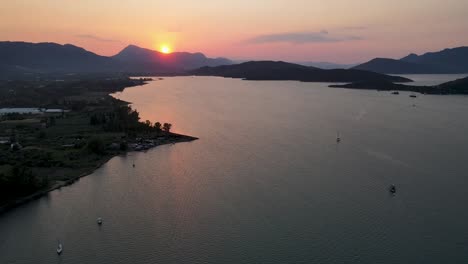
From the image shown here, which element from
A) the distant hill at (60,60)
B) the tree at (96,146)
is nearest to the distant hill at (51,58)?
the distant hill at (60,60)

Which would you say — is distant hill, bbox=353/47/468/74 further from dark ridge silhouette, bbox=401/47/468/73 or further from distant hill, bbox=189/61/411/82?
distant hill, bbox=189/61/411/82

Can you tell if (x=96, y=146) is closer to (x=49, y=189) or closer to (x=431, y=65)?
(x=49, y=189)

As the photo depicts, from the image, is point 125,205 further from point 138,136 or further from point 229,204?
point 138,136

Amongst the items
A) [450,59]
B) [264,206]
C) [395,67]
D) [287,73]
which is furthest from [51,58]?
[264,206]

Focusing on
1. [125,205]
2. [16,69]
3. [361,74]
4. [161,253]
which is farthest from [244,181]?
[16,69]

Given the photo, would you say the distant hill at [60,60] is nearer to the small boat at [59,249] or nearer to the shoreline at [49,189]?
the shoreline at [49,189]

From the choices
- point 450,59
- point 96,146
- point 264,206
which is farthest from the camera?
point 450,59
